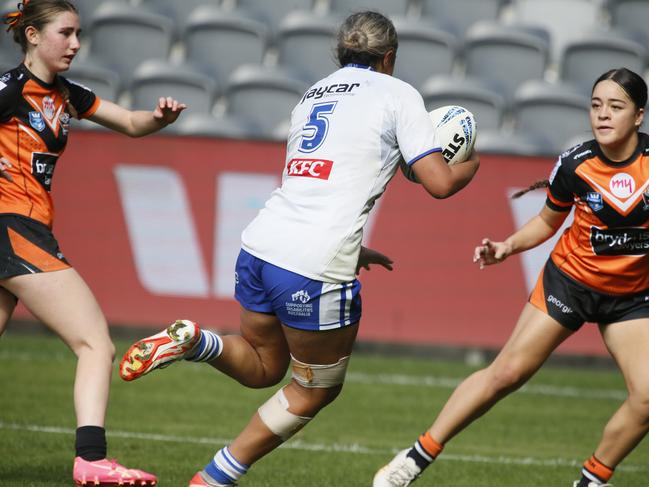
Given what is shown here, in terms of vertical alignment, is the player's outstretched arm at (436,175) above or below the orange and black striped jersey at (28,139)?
above

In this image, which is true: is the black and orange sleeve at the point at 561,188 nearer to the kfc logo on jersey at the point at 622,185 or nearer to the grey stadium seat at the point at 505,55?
the kfc logo on jersey at the point at 622,185

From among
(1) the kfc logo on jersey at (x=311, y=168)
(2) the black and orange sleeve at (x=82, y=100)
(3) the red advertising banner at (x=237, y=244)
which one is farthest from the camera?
(3) the red advertising banner at (x=237, y=244)

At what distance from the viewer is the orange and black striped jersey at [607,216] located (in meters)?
4.93

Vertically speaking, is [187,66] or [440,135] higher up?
[440,135]

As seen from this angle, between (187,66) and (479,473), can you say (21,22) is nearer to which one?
(479,473)

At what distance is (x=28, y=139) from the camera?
4.84 metres

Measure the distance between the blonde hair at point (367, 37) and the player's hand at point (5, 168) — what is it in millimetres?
1675

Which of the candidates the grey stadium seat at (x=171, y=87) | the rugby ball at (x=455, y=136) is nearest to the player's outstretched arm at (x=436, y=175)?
the rugby ball at (x=455, y=136)

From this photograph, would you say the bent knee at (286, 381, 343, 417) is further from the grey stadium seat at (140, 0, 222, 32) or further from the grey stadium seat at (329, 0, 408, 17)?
the grey stadium seat at (140, 0, 222, 32)

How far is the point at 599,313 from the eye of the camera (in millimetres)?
5105

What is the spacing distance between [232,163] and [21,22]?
16.6 feet

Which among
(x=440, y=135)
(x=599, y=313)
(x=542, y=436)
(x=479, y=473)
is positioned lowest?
(x=542, y=436)

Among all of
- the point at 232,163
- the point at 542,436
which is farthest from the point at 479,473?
the point at 232,163

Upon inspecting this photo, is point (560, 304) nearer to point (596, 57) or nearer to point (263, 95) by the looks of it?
point (263, 95)
